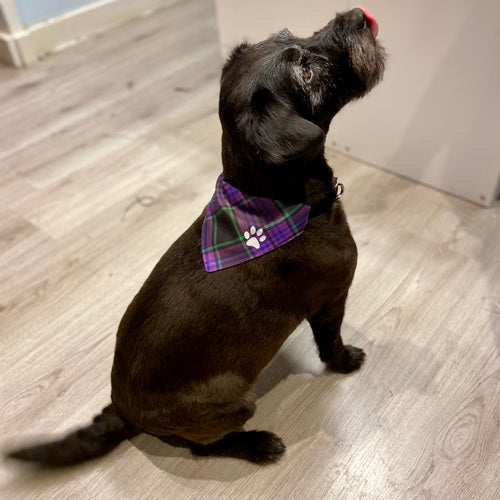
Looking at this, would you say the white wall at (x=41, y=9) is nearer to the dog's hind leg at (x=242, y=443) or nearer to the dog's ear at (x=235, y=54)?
the dog's ear at (x=235, y=54)

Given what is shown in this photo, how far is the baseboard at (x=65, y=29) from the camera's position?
9.46ft

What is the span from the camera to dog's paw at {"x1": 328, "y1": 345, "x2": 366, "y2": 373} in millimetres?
1347

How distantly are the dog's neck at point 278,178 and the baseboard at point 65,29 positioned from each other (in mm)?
2483

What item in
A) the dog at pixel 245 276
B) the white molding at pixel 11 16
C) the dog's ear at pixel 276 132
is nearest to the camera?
the dog's ear at pixel 276 132

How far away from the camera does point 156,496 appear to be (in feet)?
3.89

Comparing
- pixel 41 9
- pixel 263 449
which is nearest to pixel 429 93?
pixel 263 449

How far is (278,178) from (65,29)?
106 inches

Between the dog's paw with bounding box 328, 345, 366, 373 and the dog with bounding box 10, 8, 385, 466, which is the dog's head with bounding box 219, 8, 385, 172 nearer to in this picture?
the dog with bounding box 10, 8, 385, 466

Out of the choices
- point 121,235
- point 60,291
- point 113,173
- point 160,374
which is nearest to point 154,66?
point 113,173

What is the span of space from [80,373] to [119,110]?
1.54 meters

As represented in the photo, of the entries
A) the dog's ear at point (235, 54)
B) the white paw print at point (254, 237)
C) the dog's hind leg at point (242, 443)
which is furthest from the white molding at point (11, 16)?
the dog's hind leg at point (242, 443)

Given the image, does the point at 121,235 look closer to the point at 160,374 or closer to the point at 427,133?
the point at 160,374

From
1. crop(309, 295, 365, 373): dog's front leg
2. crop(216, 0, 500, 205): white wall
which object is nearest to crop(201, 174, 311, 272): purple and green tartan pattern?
crop(309, 295, 365, 373): dog's front leg

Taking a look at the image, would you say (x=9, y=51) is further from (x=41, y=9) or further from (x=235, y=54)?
(x=235, y=54)
